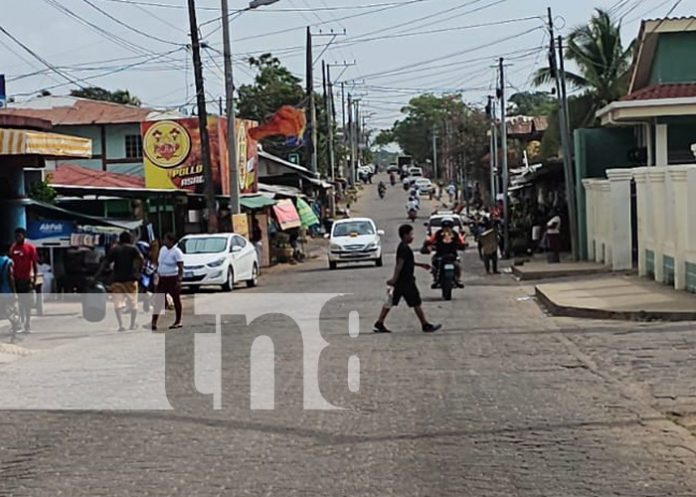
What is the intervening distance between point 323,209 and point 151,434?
64.4 m

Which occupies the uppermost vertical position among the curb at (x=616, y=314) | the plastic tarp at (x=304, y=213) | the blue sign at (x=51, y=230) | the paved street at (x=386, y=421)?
the plastic tarp at (x=304, y=213)

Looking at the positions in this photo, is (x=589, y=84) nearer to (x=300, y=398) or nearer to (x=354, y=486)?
(x=300, y=398)

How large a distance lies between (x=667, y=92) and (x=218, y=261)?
41.0 feet

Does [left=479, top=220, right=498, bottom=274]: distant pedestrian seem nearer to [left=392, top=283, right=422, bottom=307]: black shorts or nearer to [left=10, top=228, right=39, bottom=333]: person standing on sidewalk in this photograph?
[left=392, top=283, right=422, bottom=307]: black shorts

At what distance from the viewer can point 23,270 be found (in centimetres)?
2102

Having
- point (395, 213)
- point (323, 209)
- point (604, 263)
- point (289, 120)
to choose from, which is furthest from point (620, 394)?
point (395, 213)

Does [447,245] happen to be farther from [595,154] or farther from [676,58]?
[595,154]

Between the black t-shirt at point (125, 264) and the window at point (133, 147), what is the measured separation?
30.5m

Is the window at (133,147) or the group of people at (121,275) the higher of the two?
the window at (133,147)

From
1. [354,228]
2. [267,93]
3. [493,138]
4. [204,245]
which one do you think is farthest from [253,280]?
[267,93]

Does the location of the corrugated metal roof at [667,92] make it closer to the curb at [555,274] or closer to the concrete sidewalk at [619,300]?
the curb at [555,274]

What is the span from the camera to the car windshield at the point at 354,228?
4156cm

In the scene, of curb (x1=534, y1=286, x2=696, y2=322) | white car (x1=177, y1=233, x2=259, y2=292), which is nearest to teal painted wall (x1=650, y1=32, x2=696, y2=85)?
curb (x1=534, y1=286, x2=696, y2=322)

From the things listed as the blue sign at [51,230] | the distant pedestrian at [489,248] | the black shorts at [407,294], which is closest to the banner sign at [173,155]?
the distant pedestrian at [489,248]
